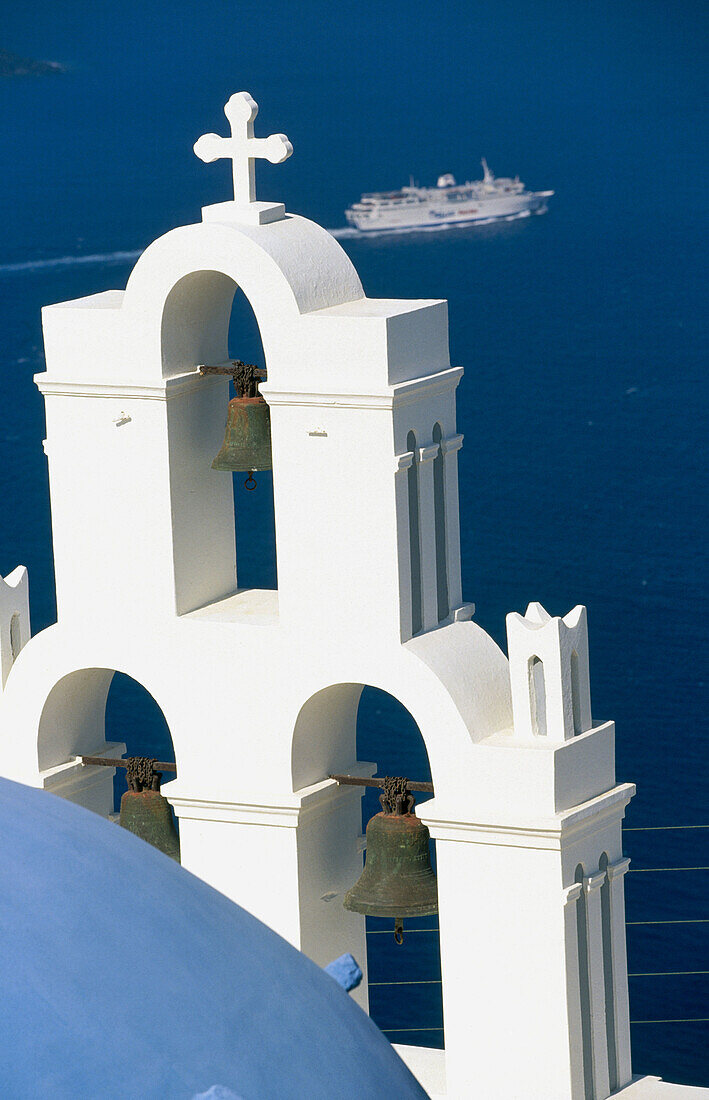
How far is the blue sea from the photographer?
26859 millimetres

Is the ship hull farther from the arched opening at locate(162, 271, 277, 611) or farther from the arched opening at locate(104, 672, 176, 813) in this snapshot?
the arched opening at locate(162, 271, 277, 611)

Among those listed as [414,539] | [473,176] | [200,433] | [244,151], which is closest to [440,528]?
[414,539]

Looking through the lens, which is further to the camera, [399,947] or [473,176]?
[473,176]

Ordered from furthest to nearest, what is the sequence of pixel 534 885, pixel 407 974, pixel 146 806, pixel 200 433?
pixel 407 974, pixel 146 806, pixel 200 433, pixel 534 885

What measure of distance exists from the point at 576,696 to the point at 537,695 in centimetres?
18

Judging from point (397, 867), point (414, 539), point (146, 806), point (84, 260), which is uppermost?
point (84, 260)

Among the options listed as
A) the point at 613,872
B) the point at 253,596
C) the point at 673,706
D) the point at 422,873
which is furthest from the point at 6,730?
the point at 673,706

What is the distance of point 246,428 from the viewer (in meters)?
9.94

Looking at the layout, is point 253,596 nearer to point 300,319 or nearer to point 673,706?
point 300,319

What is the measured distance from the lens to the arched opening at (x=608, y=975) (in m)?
9.69

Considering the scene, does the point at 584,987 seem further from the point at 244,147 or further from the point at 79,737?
the point at 244,147

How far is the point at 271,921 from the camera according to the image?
394 inches

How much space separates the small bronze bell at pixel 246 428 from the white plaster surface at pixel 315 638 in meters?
0.22

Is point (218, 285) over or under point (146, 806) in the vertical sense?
over
